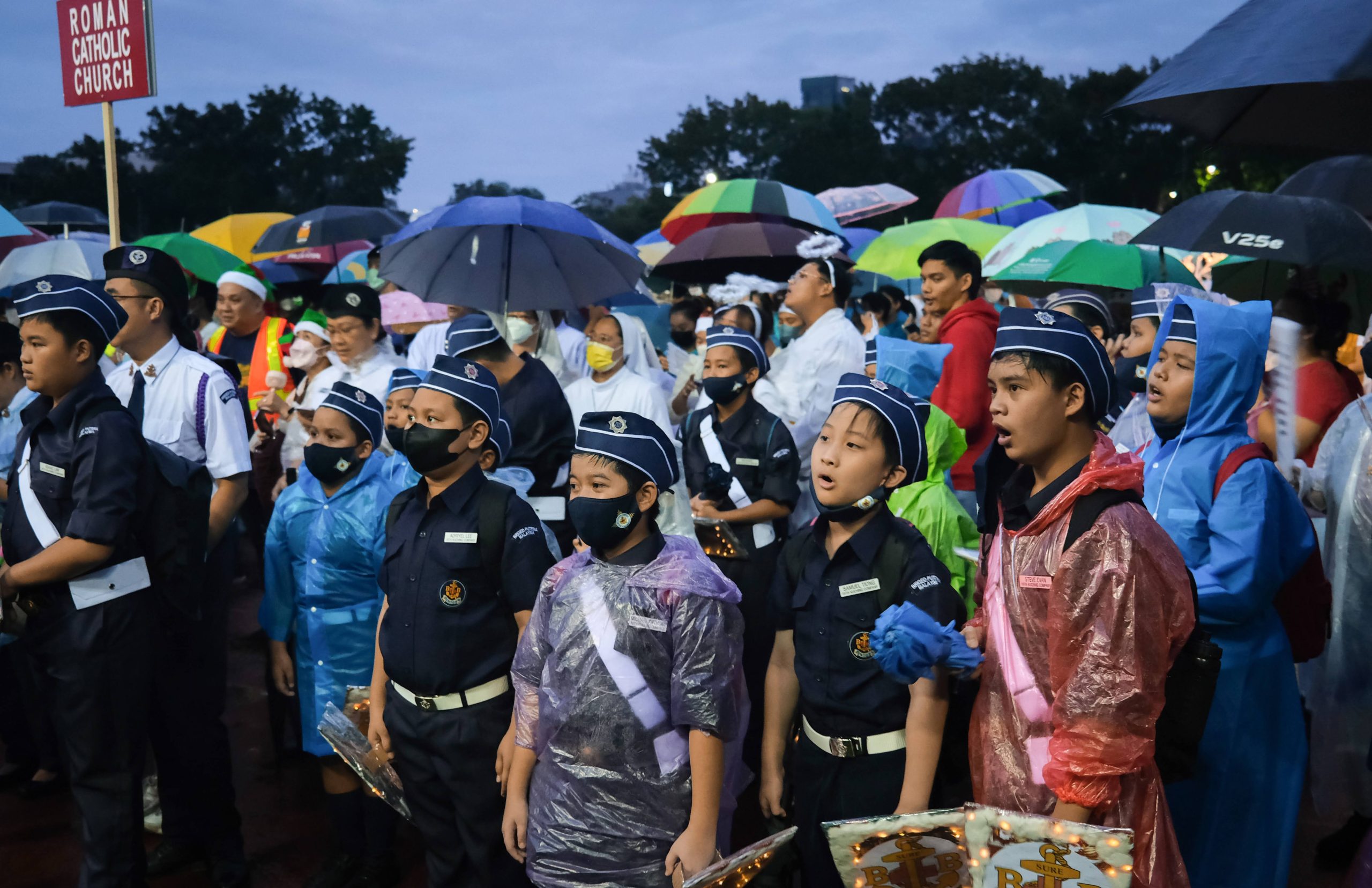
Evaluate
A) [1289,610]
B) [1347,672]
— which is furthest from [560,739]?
[1347,672]

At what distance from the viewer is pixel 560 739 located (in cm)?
306

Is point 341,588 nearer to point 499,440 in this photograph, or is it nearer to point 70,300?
point 499,440

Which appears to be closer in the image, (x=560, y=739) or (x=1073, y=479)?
(x=1073, y=479)

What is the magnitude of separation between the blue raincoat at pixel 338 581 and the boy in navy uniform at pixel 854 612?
1815mm

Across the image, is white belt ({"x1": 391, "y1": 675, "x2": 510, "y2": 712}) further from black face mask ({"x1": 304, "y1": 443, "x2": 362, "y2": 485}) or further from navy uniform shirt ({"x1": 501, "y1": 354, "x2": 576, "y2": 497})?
navy uniform shirt ({"x1": 501, "y1": 354, "x2": 576, "y2": 497})

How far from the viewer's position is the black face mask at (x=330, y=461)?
167 inches

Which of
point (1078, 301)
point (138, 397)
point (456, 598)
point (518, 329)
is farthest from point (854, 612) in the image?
point (518, 329)

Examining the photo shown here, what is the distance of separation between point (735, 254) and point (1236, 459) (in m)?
5.76

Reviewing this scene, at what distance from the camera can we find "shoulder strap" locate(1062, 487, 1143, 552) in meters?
2.36

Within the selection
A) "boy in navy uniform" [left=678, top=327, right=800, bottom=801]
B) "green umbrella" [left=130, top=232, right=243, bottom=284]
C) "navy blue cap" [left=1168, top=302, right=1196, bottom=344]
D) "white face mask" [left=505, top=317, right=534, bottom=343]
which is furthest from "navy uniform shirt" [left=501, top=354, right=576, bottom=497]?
"green umbrella" [left=130, top=232, right=243, bottom=284]

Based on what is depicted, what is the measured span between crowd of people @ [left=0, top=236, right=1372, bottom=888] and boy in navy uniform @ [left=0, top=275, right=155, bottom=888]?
0.04 ft

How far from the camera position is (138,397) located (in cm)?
446

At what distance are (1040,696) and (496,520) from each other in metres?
1.80

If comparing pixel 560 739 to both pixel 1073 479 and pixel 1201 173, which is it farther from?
pixel 1201 173
